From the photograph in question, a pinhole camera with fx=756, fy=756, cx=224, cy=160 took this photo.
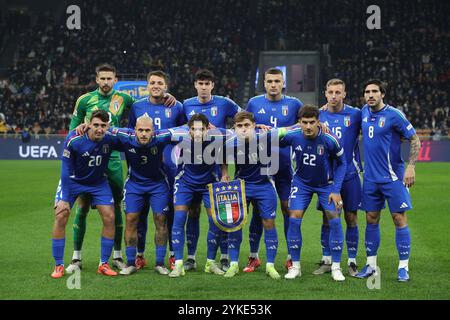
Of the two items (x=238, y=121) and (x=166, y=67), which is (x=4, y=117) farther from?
(x=238, y=121)

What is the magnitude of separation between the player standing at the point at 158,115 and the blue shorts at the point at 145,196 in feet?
0.94

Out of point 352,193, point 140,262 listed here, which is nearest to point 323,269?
point 352,193

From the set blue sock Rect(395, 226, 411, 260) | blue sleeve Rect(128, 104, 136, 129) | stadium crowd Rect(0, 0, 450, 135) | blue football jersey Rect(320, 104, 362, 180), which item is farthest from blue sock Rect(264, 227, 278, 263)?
stadium crowd Rect(0, 0, 450, 135)

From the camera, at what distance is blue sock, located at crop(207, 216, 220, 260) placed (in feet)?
29.1

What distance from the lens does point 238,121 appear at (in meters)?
8.57

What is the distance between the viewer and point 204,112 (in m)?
9.34

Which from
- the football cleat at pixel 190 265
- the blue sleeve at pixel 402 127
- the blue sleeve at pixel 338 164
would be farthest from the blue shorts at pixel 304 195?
the football cleat at pixel 190 265

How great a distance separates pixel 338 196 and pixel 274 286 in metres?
1.24

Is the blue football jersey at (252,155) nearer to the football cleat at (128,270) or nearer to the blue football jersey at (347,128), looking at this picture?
the blue football jersey at (347,128)

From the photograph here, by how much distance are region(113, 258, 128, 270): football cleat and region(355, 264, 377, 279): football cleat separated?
2683 millimetres

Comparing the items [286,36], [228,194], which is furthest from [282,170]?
[286,36]

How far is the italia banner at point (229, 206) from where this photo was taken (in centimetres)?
855

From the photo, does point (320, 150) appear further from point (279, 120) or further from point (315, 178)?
A: point (279, 120)

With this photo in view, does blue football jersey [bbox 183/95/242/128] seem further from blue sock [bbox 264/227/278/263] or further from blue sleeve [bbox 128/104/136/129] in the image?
blue sock [bbox 264/227/278/263]
